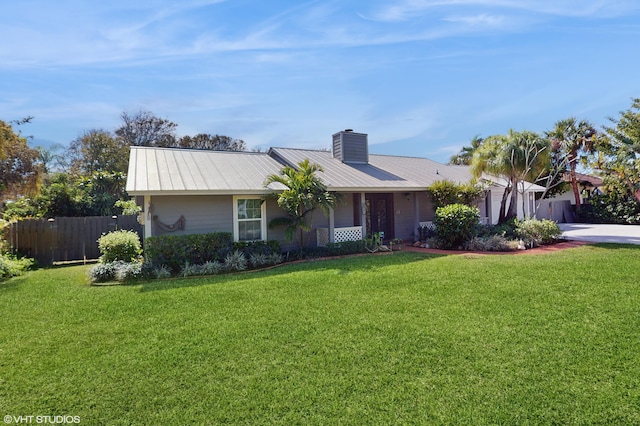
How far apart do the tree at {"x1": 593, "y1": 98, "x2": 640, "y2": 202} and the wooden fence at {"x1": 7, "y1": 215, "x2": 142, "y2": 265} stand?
24.5m

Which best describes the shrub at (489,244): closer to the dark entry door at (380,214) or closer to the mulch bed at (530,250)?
the mulch bed at (530,250)

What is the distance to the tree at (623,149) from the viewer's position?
1771 centimetres

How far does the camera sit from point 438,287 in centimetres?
666

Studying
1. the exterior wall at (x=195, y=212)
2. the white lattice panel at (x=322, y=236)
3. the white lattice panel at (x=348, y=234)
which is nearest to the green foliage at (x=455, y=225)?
the white lattice panel at (x=348, y=234)

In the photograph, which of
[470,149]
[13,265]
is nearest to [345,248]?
[13,265]

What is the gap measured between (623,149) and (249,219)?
2068 centimetres

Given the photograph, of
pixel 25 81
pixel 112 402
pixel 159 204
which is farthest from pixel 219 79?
pixel 112 402

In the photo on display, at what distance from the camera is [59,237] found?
11180 millimetres

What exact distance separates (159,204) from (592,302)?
33.3ft

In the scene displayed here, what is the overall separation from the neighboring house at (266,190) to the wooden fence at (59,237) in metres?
2.00

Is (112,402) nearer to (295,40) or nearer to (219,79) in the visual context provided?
(295,40)

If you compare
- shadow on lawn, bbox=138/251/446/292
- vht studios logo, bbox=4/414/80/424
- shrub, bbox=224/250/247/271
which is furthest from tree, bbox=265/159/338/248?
vht studios logo, bbox=4/414/80/424

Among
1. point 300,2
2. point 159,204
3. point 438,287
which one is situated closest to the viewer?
point 438,287

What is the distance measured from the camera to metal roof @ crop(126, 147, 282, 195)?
941 cm
